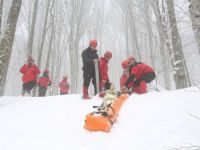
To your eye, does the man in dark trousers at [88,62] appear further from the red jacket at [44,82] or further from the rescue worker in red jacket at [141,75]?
the red jacket at [44,82]

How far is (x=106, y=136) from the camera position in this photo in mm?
4387

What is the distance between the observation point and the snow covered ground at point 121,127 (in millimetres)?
3990

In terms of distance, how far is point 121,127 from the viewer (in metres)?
4.66

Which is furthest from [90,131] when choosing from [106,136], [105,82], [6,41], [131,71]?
[6,41]

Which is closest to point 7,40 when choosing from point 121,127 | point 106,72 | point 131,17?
point 106,72

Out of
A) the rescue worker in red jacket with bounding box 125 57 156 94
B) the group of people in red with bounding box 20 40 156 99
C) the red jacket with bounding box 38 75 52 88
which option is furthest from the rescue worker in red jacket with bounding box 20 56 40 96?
the rescue worker in red jacket with bounding box 125 57 156 94

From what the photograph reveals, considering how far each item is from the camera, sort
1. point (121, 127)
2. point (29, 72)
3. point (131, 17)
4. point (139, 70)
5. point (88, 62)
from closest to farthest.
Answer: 1. point (121, 127)
2. point (139, 70)
3. point (88, 62)
4. point (29, 72)
5. point (131, 17)

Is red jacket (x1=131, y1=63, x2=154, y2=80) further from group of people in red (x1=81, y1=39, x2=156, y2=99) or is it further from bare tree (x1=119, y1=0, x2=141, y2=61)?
bare tree (x1=119, y1=0, x2=141, y2=61)

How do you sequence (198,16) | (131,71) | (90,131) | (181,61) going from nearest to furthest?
(198,16) < (90,131) < (131,71) < (181,61)

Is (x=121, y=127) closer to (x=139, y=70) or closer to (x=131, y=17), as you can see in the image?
(x=139, y=70)

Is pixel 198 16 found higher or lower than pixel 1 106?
higher

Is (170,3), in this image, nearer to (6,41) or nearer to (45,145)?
(6,41)

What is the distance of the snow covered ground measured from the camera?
3990 mm

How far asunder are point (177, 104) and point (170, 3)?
392cm
